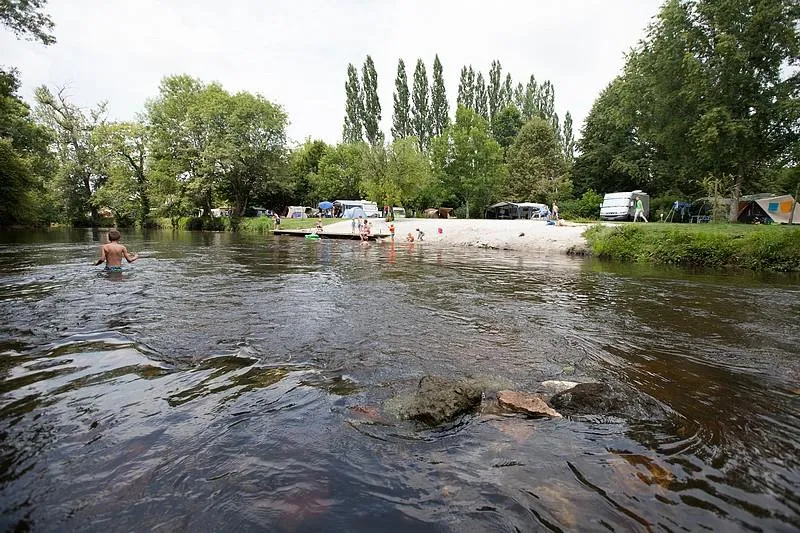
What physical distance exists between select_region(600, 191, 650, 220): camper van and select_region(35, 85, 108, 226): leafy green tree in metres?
70.1

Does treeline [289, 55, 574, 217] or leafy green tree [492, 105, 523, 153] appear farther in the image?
leafy green tree [492, 105, 523, 153]

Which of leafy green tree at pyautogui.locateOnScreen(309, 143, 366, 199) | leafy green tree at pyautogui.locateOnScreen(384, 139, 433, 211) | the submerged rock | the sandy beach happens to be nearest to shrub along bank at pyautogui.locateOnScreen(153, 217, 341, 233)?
leafy green tree at pyautogui.locateOnScreen(384, 139, 433, 211)

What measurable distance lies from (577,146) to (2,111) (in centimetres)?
6824

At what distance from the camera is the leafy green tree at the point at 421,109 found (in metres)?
79.5

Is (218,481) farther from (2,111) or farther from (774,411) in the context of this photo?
(2,111)

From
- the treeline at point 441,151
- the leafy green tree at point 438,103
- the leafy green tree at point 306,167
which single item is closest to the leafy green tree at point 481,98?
the treeline at point 441,151

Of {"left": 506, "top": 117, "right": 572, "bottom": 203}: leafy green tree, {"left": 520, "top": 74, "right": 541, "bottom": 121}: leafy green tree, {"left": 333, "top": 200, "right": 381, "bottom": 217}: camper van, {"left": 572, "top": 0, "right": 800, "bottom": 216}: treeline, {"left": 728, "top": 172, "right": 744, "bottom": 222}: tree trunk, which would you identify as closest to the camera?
{"left": 572, "top": 0, "right": 800, "bottom": 216}: treeline

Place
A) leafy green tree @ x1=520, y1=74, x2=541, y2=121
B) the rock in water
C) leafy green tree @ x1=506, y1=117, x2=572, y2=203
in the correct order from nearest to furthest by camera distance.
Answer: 1. the rock in water
2. leafy green tree @ x1=506, y1=117, x2=572, y2=203
3. leafy green tree @ x1=520, y1=74, x2=541, y2=121

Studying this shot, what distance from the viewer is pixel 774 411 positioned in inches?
196

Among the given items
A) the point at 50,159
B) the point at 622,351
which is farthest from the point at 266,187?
the point at 622,351

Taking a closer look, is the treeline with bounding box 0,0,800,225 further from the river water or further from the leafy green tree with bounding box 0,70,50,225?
the river water

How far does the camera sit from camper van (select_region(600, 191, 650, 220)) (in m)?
45.3

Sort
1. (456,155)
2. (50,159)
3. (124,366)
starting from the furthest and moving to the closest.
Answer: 1. (456,155)
2. (50,159)
3. (124,366)

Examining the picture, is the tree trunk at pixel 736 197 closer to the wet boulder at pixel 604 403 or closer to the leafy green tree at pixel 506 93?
the wet boulder at pixel 604 403
